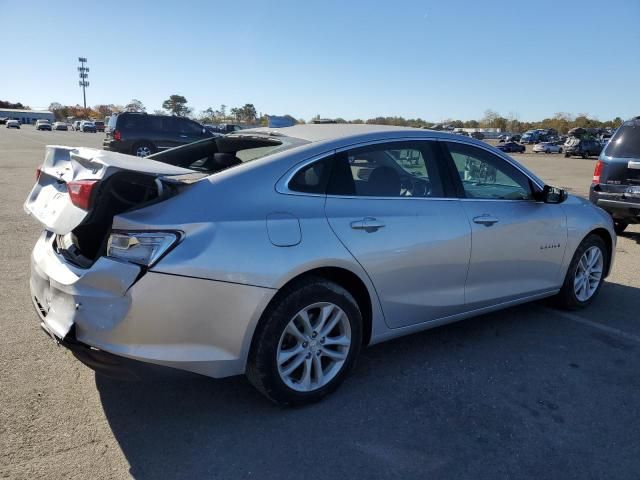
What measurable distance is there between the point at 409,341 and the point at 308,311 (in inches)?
52.9

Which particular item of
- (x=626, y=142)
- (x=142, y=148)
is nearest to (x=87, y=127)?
(x=142, y=148)

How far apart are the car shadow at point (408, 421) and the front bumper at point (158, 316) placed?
19 centimetres

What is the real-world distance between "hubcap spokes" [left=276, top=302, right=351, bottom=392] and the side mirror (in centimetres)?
216

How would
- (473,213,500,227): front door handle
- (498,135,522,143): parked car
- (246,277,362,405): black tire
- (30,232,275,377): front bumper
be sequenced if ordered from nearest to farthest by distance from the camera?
(30,232,275,377): front bumper → (246,277,362,405): black tire → (473,213,500,227): front door handle → (498,135,522,143): parked car

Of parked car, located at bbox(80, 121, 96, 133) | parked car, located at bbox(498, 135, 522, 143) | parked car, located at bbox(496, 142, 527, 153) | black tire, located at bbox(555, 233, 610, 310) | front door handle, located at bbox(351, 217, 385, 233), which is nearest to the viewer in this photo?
front door handle, located at bbox(351, 217, 385, 233)

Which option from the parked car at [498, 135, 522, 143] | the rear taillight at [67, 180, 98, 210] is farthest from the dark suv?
the parked car at [498, 135, 522, 143]

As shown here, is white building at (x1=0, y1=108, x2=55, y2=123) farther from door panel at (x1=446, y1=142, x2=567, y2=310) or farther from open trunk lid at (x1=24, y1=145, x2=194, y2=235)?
door panel at (x1=446, y1=142, x2=567, y2=310)

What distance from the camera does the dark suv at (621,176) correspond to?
735 cm

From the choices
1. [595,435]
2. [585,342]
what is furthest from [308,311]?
[585,342]

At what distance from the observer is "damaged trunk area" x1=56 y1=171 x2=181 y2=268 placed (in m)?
2.64

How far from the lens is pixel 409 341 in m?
3.98

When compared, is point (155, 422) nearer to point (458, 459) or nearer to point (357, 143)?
point (458, 459)

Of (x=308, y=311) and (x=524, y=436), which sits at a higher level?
(x=308, y=311)

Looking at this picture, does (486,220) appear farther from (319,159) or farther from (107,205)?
(107,205)
